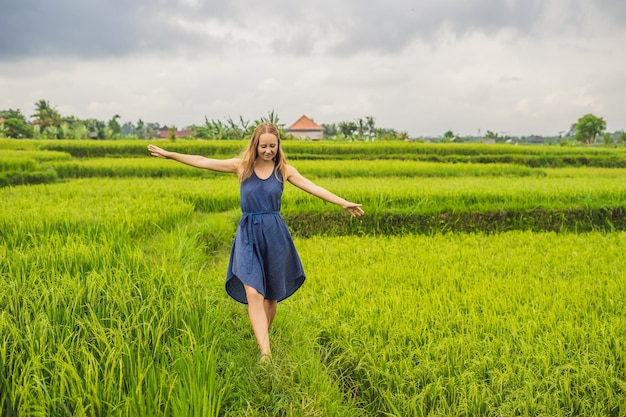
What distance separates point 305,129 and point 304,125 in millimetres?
844

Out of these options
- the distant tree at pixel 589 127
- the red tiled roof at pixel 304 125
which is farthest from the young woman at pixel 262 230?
the distant tree at pixel 589 127

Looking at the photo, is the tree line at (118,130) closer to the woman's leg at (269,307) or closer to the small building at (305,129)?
the small building at (305,129)

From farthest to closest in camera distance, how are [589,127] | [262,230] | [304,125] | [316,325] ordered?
[589,127] < [304,125] < [316,325] < [262,230]

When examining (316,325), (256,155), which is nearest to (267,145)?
(256,155)

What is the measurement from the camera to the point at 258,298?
2.62m

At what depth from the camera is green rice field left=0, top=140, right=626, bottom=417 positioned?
1.90 meters

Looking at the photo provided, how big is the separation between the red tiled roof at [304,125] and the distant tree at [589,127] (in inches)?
1421

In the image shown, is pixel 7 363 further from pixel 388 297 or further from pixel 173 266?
pixel 388 297

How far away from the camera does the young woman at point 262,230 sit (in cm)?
262

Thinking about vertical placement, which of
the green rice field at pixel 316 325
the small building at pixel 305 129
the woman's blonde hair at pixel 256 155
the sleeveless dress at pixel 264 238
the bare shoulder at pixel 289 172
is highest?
the small building at pixel 305 129

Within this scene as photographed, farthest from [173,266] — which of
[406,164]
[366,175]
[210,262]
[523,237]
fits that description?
[406,164]

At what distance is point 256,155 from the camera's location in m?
2.73

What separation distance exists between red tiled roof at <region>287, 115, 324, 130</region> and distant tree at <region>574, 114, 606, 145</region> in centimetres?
3609

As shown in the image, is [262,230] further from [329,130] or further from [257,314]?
[329,130]
